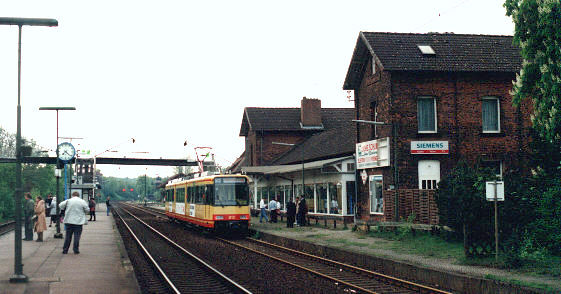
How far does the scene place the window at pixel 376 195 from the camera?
98.4 feet

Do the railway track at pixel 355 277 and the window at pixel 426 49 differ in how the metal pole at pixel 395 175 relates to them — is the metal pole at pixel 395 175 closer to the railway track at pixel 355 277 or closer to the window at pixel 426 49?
the window at pixel 426 49

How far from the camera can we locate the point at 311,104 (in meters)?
54.9

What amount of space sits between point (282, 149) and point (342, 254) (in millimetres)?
36843

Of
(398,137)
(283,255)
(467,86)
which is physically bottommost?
(283,255)

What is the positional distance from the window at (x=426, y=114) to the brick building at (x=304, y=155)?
5.03 meters

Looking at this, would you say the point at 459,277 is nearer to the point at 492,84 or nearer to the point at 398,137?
the point at 398,137

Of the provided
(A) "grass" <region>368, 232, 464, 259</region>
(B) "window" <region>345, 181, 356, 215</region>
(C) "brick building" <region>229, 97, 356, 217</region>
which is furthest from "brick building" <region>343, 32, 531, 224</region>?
(A) "grass" <region>368, 232, 464, 259</region>

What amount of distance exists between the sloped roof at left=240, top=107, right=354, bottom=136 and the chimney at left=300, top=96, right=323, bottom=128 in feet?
2.00

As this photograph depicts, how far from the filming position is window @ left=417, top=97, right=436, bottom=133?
29.2 m

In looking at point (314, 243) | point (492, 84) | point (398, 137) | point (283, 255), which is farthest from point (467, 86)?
point (283, 255)

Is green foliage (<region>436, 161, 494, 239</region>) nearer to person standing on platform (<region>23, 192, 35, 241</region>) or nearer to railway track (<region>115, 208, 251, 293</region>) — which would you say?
railway track (<region>115, 208, 251, 293</region>)

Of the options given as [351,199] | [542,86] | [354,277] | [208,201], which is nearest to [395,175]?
[351,199]

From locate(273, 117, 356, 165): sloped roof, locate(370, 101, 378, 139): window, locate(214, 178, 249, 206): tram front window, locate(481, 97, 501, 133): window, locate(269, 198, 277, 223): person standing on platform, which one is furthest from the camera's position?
locate(273, 117, 356, 165): sloped roof

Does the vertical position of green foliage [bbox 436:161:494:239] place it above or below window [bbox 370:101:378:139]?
below
